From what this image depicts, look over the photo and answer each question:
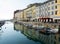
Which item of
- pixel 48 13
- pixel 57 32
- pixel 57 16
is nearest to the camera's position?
pixel 57 32

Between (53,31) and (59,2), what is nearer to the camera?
(53,31)

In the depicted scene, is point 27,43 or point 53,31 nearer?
point 27,43

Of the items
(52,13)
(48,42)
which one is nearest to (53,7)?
(52,13)

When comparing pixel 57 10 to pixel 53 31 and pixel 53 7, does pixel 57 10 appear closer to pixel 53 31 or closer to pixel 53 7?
pixel 53 7

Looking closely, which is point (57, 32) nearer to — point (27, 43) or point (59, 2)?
point (27, 43)

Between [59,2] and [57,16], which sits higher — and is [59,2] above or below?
above

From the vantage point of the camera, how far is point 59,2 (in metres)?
78.0

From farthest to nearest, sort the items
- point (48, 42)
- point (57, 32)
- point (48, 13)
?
point (48, 13)
point (57, 32)
point (48, 42)

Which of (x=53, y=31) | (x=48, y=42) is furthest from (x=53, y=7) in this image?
(x=48, y=42)

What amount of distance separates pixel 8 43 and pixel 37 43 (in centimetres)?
660

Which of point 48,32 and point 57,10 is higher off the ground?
point 57,10

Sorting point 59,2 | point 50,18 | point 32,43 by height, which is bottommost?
point 32,43

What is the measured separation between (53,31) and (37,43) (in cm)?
1351

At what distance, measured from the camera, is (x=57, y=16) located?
7712 centimetres
